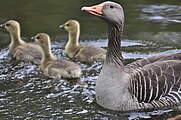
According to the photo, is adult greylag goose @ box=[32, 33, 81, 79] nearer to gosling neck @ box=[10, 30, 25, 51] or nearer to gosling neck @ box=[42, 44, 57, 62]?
gosling neck @ box=[42, 44, 57, 62]

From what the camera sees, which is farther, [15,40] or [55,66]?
[15,40]

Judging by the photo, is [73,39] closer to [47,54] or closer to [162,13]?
[47,54]

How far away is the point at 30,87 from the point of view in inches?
340

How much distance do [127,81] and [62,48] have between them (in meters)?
3.12

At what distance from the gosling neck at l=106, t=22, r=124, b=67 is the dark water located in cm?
72

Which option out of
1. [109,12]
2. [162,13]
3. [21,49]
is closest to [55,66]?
[21,49]

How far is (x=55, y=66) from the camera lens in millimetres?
9125

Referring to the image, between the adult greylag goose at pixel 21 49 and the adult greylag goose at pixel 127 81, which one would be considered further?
the adult greylag goose at pixel 21 49

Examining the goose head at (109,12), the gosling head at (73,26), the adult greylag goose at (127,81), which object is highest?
the goose head at (109,12)

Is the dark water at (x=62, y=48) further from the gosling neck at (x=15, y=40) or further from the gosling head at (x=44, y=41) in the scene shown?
the gosling head at (x=44, y=41)

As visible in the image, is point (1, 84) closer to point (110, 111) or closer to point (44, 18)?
point (110, 111)

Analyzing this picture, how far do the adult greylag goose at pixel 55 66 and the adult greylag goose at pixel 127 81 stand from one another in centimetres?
115

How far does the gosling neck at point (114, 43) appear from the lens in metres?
7.77

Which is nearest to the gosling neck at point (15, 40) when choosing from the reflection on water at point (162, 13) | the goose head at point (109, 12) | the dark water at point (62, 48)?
the dark water at point (62, 48)
